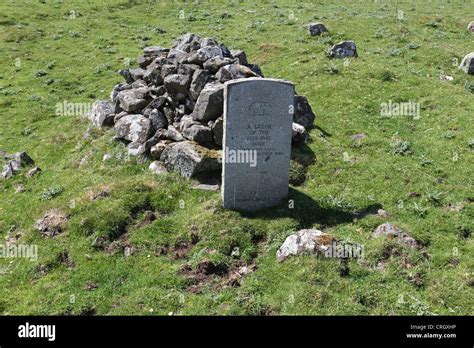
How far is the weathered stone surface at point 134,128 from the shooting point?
761 inches

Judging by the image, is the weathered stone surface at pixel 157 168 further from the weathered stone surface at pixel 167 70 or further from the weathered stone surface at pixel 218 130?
the weathered stone surface at pixel 167 70

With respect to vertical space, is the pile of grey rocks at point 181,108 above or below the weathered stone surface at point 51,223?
above

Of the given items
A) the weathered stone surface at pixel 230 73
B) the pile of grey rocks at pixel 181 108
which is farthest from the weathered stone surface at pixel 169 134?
the weathered stone surface at pixel 230 73

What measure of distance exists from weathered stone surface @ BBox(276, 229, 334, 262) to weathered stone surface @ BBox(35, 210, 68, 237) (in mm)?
7908

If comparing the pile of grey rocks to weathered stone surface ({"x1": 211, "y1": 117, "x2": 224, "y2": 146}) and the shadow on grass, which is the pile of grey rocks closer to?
weathered stone surface ({"x1": 211, "y1": 117, "x2": 224, "y2": 146})

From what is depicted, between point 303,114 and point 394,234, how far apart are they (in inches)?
354

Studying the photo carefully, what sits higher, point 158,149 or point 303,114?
point 303,114

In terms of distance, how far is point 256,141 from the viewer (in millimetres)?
15070

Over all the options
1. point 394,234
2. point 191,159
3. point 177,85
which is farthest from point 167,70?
point 394,234

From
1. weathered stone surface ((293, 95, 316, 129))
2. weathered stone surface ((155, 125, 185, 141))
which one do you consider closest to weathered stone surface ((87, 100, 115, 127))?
weathered stone surface ((155, 125, 185, 141))

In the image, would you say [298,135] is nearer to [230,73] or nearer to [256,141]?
[230,73]

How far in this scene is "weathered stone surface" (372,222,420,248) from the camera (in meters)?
13.4

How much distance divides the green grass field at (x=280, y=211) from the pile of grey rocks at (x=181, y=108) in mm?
936

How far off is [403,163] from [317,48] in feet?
60.0
